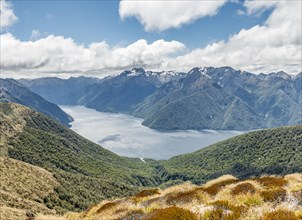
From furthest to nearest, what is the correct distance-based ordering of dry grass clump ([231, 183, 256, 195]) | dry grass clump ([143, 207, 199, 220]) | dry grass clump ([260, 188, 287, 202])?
dry grass clump ([231, 183, 256, 195]) → dry grass clump ([260, 188, 287, 202]) → dry grass clump ([143, 207, 199, 220])

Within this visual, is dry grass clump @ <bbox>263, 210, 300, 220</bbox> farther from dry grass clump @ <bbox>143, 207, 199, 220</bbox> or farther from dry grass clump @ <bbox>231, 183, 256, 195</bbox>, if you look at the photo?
dry grass clump @ <bbox>231, 183, 256, 195</bbox>

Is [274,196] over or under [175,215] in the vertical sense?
under

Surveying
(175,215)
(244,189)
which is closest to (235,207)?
(175,215)

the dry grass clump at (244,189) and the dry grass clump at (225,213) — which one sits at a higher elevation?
the dry grass clump at (225,213)

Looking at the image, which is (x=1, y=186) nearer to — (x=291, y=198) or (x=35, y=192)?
(x=35, y=192)

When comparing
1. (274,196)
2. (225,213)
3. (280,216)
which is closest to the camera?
(280,216)

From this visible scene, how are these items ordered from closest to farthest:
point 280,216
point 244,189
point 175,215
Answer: point 280,216
point 175,215
point 244,189

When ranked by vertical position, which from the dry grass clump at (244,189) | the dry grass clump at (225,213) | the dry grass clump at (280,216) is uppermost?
the dry grass clump at (280,216)

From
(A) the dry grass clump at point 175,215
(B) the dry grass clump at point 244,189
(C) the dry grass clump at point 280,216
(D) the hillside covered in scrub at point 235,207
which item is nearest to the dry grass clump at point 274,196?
(D) the hillside covered in scrub at point 235,207

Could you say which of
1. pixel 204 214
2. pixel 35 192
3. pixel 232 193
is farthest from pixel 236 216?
pixel 35 192

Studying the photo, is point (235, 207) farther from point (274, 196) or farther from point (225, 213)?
point (274, 196)

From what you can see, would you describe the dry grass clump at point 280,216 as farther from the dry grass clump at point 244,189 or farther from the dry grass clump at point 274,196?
the dry grass clump at point 244,189

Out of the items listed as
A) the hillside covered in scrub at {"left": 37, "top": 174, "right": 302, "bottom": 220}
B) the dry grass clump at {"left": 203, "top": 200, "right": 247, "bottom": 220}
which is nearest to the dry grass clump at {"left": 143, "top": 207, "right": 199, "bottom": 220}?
the hillside covered in scrub at {"left": 37, "top": 174, "right": 302, "bottom": 220}

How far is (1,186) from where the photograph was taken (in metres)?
100
